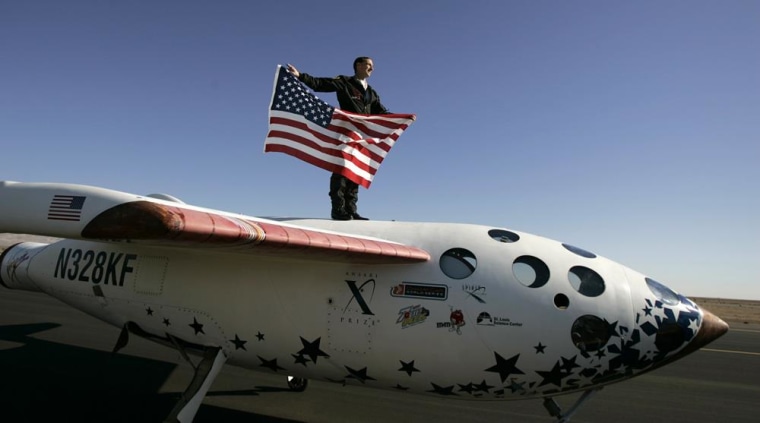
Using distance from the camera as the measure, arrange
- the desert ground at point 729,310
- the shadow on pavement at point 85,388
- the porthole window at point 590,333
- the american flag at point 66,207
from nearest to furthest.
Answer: the american flag at point 66,207
the porthole window at point 590,333
the shadow on pavement at point 85,388
the desert ground at point 729,310

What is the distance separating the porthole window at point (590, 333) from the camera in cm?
494

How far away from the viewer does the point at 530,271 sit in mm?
5277

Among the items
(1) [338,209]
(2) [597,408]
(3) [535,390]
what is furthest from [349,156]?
(2) [597,408]

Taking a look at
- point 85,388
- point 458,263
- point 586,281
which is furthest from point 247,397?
point 586,281

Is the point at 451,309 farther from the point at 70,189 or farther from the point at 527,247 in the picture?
the point at 70,189

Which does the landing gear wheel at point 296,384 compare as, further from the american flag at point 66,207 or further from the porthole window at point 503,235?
the american flag at point 66,207

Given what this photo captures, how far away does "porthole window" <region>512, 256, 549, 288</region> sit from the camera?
5.17m

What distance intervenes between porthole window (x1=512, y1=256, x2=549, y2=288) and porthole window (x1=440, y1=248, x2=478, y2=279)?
20.4 inches

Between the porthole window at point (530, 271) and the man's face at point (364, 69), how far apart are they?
4.41 metres

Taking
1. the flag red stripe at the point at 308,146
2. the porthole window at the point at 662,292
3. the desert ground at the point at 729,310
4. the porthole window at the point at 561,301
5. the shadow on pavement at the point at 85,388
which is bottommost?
the desert ground at the point at 729,310

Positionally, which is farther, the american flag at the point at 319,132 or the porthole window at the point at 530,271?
the american flag at the point at 319,132

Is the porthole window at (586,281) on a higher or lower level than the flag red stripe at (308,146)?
lower

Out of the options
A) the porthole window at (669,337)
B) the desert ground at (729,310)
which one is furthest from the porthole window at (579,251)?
the desert ground at (729,310)

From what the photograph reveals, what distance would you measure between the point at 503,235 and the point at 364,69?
157 inches
